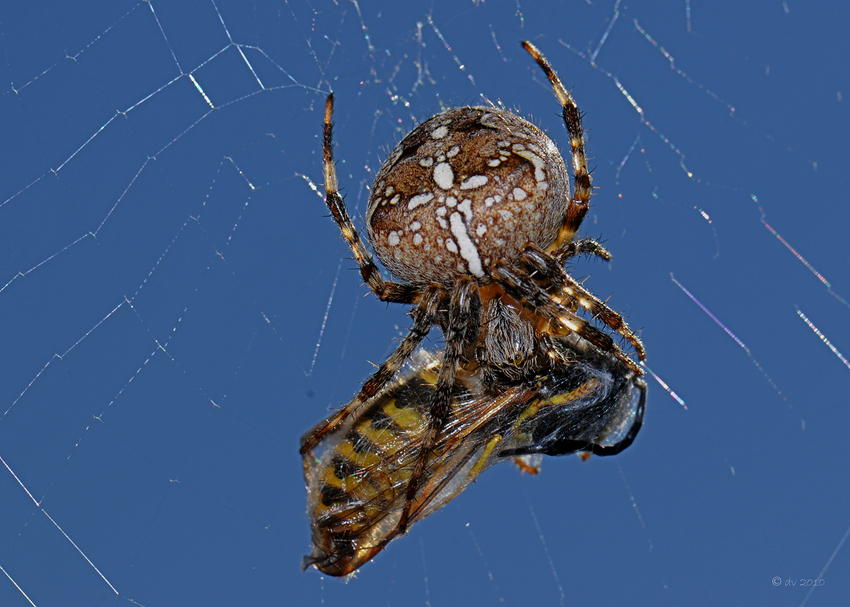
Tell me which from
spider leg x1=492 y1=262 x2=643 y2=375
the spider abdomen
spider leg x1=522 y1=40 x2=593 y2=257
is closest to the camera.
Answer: the spider abdomen

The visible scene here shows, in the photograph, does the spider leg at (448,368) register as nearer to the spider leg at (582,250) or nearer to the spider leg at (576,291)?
the spider leg at (576,291)

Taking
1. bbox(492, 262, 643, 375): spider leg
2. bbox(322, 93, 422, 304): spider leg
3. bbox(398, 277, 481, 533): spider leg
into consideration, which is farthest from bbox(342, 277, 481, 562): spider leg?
bbox(322, 93, 422, 304): spider leg

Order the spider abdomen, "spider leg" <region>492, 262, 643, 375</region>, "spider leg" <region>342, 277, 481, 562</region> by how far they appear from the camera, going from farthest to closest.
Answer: "spider leg" <region>492, 262, 643, 375</region>
the spider abdomen
"spider leg" <region>342, 277, 481, 562</region>

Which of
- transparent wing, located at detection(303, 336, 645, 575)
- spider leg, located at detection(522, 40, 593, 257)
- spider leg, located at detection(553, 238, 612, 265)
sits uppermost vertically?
spider leg, located at detection(522, 40, 593, 257)

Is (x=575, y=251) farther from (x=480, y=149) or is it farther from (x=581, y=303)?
(x=480, y=149)

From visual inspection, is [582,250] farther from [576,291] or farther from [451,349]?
[451,349]

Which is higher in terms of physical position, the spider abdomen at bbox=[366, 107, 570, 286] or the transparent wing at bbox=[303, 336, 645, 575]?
the spider abdomen at bbox=[366, 107, 570, 286]

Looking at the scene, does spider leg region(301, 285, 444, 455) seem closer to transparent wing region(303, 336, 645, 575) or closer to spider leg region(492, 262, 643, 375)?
transparent wing region(303, 336, 645, 575)
